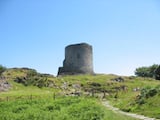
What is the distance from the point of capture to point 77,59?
292 ft

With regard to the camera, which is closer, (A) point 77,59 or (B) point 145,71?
(A) point 77,59

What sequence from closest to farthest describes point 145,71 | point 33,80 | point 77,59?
point 33,80 → point 77,59 → point 145,71

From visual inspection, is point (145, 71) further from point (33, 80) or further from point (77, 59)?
point (33, 80)

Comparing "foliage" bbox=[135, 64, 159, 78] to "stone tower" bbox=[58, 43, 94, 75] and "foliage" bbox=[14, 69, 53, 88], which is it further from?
"foliage" bbox=[14, 69, 53, 88]

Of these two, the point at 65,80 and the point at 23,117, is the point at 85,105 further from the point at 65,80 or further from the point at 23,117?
the point at 65,80

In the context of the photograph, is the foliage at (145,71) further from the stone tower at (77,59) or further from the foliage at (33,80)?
the foliage at (33,80)

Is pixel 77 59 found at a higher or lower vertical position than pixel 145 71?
higher

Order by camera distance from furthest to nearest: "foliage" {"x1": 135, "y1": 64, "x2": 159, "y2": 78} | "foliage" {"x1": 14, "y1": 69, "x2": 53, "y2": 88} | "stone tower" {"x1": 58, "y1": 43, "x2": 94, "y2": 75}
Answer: "foliage" {"x1": 135, "y1": 64, "x2": 159, "y2": 78}, "stone tower" {"x1": 58, "y1": 43, "x2": 94, "y2": 75}, "foliage" {"x1": 14, "y1": 69, "x2": 53, "y2": 88}

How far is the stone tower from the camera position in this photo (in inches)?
3501

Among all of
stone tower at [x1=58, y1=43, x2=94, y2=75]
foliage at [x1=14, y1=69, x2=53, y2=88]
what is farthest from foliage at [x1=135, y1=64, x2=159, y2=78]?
foliage at [x1=14, y1=69, x2=53, y2=88]

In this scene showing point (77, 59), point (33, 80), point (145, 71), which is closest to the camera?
point (33, 80)

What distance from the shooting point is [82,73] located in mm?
88438

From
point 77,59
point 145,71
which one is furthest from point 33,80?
point 145,71

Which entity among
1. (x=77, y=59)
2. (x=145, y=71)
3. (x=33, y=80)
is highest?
(x=77, y=59)
